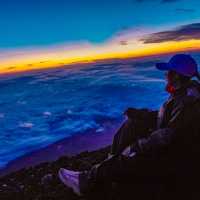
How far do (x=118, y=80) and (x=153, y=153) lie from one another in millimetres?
65146

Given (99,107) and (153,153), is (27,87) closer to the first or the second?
(99,107)

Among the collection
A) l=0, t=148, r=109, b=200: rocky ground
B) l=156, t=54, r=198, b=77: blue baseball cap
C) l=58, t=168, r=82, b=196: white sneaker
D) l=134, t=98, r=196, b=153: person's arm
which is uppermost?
l=156, t=54, r=198, b=77: blue baseball cap

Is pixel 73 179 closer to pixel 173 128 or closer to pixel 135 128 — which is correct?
pixel 135 128

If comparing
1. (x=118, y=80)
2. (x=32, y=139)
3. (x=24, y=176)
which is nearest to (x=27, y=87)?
(x=118, y=80)

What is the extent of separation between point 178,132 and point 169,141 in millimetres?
146

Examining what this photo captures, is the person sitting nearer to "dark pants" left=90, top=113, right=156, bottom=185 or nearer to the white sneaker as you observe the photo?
"dark pants" left=90, top=113, right=156, bottom=185

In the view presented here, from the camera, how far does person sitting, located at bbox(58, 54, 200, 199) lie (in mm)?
4820

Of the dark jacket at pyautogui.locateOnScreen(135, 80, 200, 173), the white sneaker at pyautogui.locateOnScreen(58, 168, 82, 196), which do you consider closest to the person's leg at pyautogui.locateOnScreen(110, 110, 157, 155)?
the dark jacket at pyautogui.locateOnScreen(135, 80, 200, 173)

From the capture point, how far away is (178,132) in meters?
4.79

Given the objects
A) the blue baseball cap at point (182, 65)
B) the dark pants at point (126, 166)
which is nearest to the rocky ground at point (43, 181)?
the dark pants at point (126, 166)

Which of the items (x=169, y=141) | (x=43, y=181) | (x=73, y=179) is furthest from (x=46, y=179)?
(x=169, y=141)

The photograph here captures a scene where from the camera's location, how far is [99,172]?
5156mm

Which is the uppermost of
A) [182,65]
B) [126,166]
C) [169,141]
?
[182,65]

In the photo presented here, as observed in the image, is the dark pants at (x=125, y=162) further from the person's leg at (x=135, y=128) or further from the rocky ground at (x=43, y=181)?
the rocky ground at (x=43, y=181)
